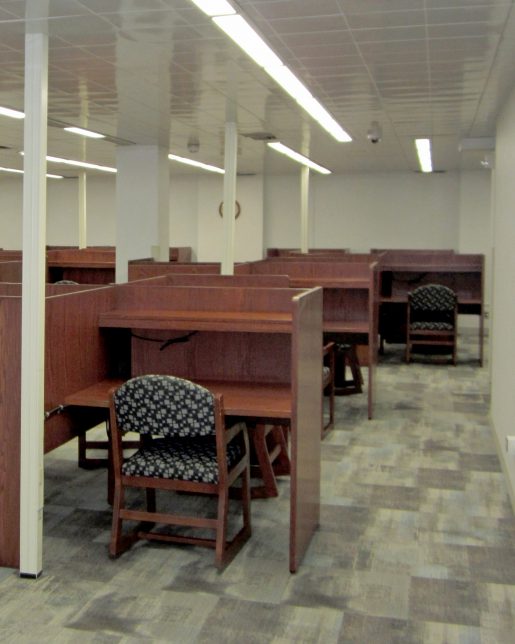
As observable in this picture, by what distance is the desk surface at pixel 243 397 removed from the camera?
11.3 ft

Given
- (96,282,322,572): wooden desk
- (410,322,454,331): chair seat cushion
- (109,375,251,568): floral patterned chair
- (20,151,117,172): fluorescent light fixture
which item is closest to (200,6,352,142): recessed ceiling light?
(96,282,322,572): wooden desk

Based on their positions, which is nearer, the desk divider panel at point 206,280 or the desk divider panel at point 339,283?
the desk divider panel at point 206,280

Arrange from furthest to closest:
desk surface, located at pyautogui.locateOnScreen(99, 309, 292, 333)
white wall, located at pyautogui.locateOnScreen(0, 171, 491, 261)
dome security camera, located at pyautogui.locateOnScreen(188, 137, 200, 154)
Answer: white wall, located at pyautogui.locateOnScreen(0, 171, 491, 261)
dome security camera, located at pyautogui.locateOnScreen(188, 137, 200, 154)
desk surface, located at pyautogui.locateOnScreen(99, 309, 292, 333)

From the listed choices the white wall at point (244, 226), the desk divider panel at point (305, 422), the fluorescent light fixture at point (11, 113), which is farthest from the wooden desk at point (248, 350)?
the white wall at point (244, 226)

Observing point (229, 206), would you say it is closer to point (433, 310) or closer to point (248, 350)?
point (248, 350)

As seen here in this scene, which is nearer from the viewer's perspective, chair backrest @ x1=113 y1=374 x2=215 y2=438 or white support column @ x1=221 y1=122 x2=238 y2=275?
chair backrest @ x1=113 y1=374 x2=215 y2=438

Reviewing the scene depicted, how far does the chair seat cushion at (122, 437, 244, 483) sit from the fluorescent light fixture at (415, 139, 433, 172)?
563cm

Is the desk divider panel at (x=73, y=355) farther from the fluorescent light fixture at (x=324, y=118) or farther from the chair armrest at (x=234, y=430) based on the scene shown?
the fluorescent light fixture at (x=324, y=118)

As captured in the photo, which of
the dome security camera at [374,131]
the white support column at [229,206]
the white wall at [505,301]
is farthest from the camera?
the dome security camera at [374,131]

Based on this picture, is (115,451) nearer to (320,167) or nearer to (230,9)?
(230,9)

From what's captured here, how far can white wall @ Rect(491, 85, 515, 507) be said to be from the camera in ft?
15.1

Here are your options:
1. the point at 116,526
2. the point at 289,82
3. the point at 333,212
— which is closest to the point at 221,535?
the point at 116,526

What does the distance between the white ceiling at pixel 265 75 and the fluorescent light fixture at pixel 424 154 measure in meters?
0.35

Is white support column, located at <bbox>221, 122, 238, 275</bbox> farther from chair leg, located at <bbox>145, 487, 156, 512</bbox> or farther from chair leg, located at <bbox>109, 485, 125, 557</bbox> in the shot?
chair leg, located at <bbox>109, 485, 125, 557</bbox>
